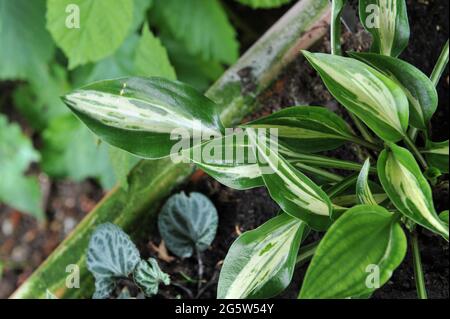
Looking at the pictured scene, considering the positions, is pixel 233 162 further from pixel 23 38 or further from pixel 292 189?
pixel 23 38

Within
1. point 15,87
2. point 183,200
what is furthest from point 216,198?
point 15,87

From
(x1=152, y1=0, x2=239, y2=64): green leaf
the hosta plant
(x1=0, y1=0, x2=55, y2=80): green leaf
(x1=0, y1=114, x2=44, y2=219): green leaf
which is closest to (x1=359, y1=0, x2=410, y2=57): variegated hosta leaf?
the hosta plant

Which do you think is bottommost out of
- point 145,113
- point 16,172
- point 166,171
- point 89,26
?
point 16,172

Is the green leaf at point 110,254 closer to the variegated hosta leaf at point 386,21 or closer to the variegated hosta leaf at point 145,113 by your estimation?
the variegated hosta leaf at point 145,113

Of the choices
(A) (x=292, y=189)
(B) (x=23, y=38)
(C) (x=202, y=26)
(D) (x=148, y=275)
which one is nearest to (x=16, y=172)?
(B) (x=23, y=38)

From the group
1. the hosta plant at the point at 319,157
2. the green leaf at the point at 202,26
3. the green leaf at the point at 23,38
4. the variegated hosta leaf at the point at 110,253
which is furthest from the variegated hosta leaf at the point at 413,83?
the green leaf at the point at 23,38

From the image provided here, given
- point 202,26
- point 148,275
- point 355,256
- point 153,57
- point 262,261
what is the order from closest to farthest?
point 355,256
point 262,261
point 148,275
point 153,57
point 202,26
